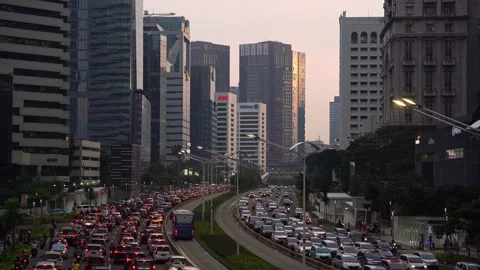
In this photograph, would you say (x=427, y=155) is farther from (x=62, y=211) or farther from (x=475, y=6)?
(x=62, y=211)

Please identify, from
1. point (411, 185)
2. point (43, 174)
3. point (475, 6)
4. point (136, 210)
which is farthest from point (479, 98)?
point (43, 174)

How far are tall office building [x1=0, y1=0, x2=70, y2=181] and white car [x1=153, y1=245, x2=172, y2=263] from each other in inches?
4106

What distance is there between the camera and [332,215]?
461ft

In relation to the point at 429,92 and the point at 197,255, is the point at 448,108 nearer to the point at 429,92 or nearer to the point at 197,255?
the point at 429,92

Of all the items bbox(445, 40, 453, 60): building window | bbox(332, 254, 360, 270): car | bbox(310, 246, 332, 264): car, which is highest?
bbox(445, 40, 453, 60): building window

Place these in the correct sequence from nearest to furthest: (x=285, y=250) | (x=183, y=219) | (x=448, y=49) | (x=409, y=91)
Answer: (x=285, y=250), (x=183, y=219), (x=409, y=91), (x=448, y=49)

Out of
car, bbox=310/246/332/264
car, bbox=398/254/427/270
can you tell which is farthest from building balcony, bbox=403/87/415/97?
car, bbox=398/254/427/270

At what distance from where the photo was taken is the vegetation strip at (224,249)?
201 ft

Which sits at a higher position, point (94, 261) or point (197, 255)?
point (94, 261)

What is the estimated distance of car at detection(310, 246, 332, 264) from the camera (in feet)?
219

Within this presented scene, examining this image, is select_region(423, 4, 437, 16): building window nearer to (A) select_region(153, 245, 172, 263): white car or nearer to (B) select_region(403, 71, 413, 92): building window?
(B) select_region(403, 71, 413, 92): building window

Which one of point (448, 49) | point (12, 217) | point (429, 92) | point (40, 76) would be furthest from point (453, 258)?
point (40, 76)

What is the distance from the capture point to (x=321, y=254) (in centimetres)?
6738

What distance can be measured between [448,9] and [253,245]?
6940 centimetres
